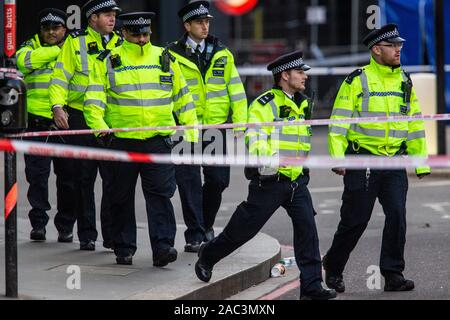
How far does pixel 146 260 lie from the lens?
9.70m

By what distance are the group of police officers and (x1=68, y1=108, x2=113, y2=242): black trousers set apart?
11 millimetres

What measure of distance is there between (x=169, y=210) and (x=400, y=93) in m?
2.00

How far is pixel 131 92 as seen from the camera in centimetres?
927

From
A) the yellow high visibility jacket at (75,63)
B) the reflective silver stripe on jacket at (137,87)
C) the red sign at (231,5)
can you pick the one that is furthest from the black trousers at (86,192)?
the red sign at (231,5)

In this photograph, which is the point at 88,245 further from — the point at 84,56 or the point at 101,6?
the point at 101,6

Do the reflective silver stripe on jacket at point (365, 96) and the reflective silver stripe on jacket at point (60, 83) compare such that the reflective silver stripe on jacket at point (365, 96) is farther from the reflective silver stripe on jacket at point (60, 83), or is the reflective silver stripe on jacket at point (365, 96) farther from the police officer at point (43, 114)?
the police officer at point (43, 114)

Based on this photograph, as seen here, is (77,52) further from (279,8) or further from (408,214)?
(279,8)

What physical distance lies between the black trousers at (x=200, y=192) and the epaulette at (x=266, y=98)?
1.85 metres

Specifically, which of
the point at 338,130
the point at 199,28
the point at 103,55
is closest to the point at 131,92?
the point at 103,55

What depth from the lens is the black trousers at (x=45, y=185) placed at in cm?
1058

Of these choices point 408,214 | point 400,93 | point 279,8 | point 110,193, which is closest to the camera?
point 400,93

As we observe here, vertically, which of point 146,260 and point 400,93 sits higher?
point 400,93
